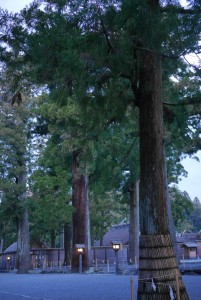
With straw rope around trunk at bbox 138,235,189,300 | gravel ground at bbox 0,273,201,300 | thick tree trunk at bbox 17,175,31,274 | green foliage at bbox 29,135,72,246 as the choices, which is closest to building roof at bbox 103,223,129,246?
thick tree trunk at bbox 17,175,31,274

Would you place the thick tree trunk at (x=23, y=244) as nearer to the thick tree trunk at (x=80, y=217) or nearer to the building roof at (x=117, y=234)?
the thick tree trunk at (x=80, y=217)

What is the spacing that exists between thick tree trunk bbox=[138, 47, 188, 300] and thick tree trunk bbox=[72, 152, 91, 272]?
51.1 ft

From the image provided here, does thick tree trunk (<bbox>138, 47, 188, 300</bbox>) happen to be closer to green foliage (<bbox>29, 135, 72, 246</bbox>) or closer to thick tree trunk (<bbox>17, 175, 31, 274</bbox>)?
green foliage (<bbox>29, 135, 72, 246</bbox>)

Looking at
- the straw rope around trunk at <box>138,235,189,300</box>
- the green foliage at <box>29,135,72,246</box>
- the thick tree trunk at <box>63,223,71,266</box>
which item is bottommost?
the thick tree trunk at <box>63,223,71,266</box>

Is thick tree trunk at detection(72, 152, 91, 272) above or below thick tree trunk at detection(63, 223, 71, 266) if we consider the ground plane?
above

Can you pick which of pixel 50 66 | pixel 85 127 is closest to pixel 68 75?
pixel 50 66

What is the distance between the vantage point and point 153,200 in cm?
623

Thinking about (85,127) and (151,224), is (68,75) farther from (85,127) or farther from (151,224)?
(85,127)

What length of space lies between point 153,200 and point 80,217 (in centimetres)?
1743

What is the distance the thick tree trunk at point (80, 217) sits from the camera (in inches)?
881

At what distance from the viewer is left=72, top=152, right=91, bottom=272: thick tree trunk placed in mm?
22375

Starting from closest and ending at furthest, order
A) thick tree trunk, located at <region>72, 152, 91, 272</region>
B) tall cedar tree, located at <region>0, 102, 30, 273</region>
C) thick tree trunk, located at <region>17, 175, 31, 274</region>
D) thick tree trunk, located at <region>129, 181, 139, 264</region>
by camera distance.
A: thick tree trunk, located at <region>72, 152, 91, 272</region>
tall cedar tree, located at <region>0, 102, 30, 273</region>
thick tree trunk, located at <region>17, 175, 31, 274</region>
thick tree trunk, located at <region>129, 181, 139, 264</region>

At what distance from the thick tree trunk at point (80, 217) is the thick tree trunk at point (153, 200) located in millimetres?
15579

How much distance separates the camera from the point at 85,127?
966 cm
